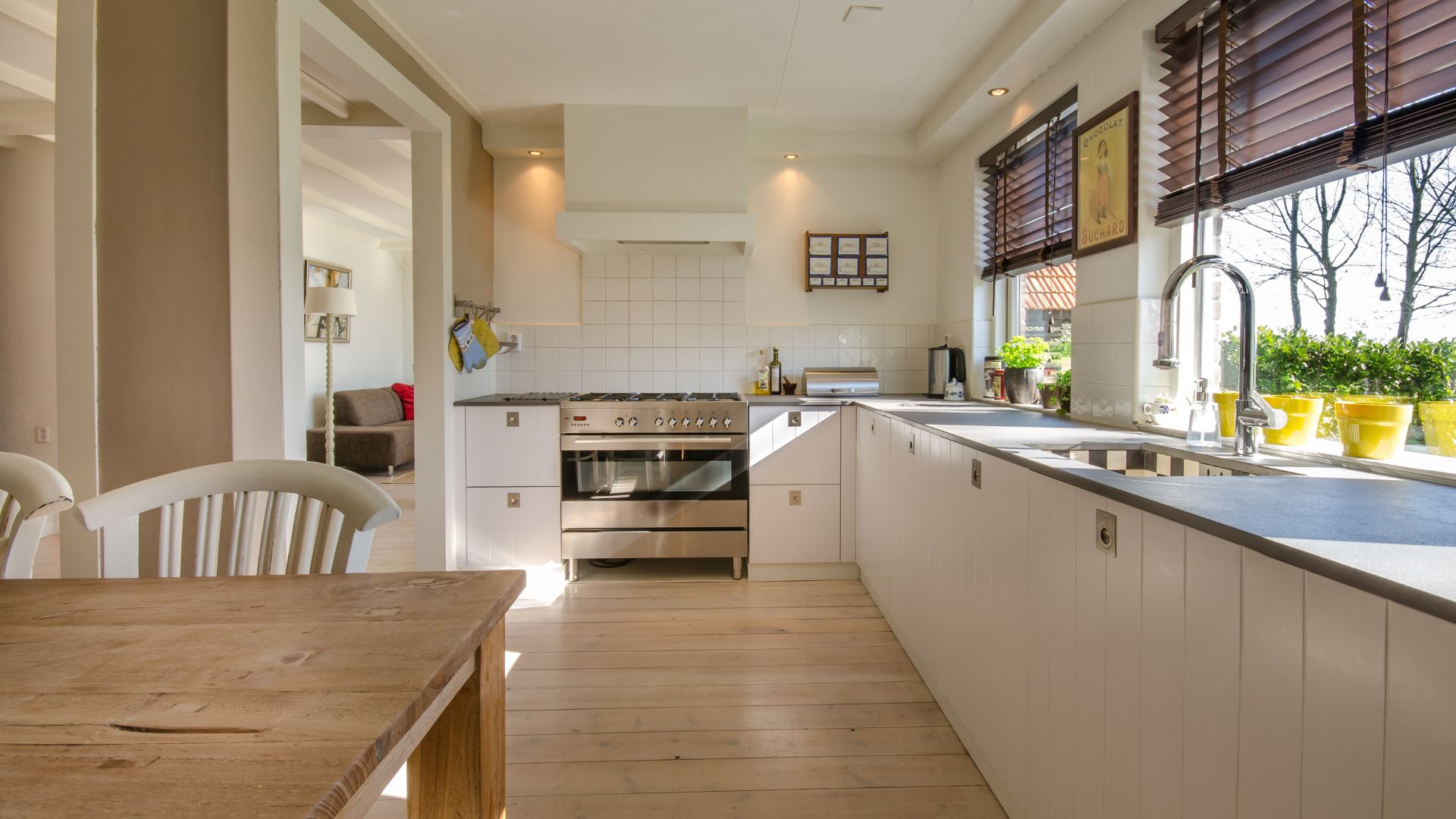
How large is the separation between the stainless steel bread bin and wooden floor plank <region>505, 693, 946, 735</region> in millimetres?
1916

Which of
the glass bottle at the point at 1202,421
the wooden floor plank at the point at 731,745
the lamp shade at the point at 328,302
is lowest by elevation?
the wooden floor plank at the point at 731,745

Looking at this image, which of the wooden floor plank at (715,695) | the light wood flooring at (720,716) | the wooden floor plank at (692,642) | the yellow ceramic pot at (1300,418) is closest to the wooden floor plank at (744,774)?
the light wood flooring at (720,716)

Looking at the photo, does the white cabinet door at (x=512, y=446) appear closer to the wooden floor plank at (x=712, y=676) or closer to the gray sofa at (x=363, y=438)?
the wooden floor plank at (x=712, y=676)

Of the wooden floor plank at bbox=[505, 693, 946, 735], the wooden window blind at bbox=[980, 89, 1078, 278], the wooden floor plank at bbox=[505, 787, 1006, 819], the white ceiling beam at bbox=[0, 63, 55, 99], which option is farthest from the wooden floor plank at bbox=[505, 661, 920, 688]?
→ the white ceiling beam at bbox=[0, 63, 55, 99]

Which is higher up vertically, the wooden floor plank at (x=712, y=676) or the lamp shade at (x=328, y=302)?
the lamp shade at (x=328, y=302)

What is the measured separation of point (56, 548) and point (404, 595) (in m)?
4.69

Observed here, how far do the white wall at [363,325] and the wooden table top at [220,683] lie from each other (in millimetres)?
6543

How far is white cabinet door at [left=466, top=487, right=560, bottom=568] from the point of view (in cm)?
346

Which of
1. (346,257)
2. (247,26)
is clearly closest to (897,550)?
(247,26)

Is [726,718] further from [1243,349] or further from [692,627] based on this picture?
[1243,349]

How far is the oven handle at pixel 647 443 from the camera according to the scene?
340 centimetres

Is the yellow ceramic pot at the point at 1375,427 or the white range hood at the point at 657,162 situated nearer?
the yellow ceramic pot at the point at 1375,427

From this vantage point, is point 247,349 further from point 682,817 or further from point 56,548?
point 56,548

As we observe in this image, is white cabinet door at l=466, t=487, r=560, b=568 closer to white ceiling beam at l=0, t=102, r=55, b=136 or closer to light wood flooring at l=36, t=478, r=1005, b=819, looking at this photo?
light wood flooring at l=36, t=478, r=1005, b=819
